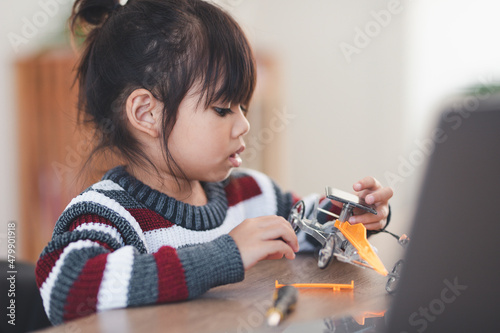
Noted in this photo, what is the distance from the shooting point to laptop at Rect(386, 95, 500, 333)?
35cm

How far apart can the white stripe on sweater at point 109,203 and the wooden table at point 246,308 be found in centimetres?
20

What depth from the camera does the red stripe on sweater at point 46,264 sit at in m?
0.63

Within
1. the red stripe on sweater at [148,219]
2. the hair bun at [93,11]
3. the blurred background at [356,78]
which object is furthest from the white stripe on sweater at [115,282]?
the blurred background at [356,78]

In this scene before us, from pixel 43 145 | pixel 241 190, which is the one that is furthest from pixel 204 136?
pixel 43 145

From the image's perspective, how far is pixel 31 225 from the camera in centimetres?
221

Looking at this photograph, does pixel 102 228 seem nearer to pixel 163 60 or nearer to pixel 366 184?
pixel 163 60

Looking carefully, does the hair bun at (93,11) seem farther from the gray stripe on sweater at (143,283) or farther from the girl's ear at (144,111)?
the gray stripe on sweater at (143,283)

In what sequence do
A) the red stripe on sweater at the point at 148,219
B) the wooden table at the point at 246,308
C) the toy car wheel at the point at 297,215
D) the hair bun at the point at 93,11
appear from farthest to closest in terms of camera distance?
the hair bun at the point at 93,11 < the red stripe on sweater at the point at 148,219 < the toy car wheel at the point at 297,215 < the wooden table at the point at 246,308

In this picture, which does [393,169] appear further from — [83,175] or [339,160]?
[83,175]

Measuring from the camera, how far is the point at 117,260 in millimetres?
606

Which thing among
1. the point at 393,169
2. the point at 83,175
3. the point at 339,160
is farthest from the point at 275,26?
the point at 83,175

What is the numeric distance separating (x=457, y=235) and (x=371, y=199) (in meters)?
0.48

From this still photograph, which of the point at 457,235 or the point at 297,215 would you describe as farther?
the point at 297,215

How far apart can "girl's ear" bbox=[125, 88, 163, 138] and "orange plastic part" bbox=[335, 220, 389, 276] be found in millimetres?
398
